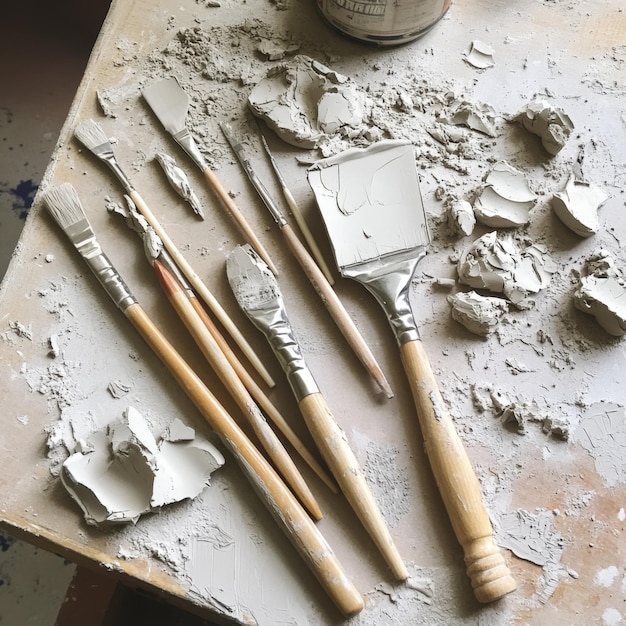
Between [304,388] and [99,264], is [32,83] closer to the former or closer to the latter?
[99,264]

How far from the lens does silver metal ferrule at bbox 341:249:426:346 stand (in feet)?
2.77

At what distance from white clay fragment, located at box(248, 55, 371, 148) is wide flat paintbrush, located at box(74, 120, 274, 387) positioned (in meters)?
0.21

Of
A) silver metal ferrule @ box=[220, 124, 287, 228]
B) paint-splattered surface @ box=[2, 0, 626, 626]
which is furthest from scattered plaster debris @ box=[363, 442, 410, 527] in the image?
silver metal ferrule @ box=[220, 124, 287, 228]

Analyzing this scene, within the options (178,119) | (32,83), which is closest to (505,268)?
(178,119)

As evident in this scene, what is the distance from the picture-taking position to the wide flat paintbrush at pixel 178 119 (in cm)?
92

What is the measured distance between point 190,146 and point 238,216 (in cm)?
13

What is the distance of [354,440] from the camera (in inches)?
31.7

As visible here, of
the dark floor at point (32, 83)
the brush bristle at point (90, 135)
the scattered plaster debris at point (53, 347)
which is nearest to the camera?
the scattered plaster debris at point (53, 347)

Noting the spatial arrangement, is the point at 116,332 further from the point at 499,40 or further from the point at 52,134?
the point at 52,134

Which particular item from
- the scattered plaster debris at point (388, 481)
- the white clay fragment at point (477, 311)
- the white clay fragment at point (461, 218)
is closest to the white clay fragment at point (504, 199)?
the white clay fragment at point (461, 218)

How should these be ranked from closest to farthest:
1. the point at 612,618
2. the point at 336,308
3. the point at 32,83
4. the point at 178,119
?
1. the point at 612,618
2. the point at 336,308
3. the point at 178,119
4. the point at 32,83

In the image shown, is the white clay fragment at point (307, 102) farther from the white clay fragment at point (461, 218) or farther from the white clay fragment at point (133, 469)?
the white clay fragment at point (133, 469)

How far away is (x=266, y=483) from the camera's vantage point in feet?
2.46

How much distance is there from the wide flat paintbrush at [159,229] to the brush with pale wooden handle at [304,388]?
0.03 meters
